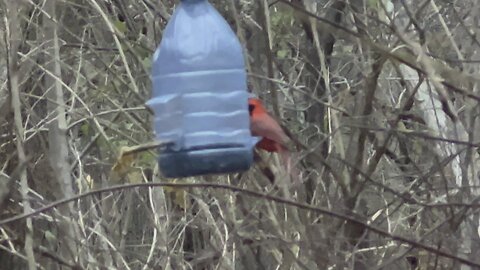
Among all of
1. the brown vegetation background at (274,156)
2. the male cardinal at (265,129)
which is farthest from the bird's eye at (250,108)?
the brown vegetation background at (274,156)

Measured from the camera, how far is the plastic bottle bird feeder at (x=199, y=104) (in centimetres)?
254

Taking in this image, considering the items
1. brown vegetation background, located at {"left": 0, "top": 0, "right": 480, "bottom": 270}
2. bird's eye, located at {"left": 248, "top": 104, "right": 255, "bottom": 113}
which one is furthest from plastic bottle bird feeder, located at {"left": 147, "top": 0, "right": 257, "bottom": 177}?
brown vegetation background, located at {"left": 0, "top": 0, "right": 480, "bottom": 270}

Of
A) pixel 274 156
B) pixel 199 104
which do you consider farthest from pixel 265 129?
pixel 274 156

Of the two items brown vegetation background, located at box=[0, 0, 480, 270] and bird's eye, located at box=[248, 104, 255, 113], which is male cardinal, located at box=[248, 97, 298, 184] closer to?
bird's eye, located at box=[248, 104, 255, 113]

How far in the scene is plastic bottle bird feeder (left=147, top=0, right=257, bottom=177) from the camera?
2539 mm

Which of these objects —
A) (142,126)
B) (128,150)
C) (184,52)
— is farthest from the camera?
(142,126)

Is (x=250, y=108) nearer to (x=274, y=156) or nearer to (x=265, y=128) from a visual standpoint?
(x=265, y=128)

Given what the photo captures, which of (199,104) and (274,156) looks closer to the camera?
(199,104)

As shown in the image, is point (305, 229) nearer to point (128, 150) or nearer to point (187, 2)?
point (187, 2)

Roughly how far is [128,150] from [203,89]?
1.16 feet

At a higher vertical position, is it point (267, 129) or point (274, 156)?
point (267, 129)

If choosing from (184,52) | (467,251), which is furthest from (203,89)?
(467,251)

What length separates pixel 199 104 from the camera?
256cm

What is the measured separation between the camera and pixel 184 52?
2553mm
